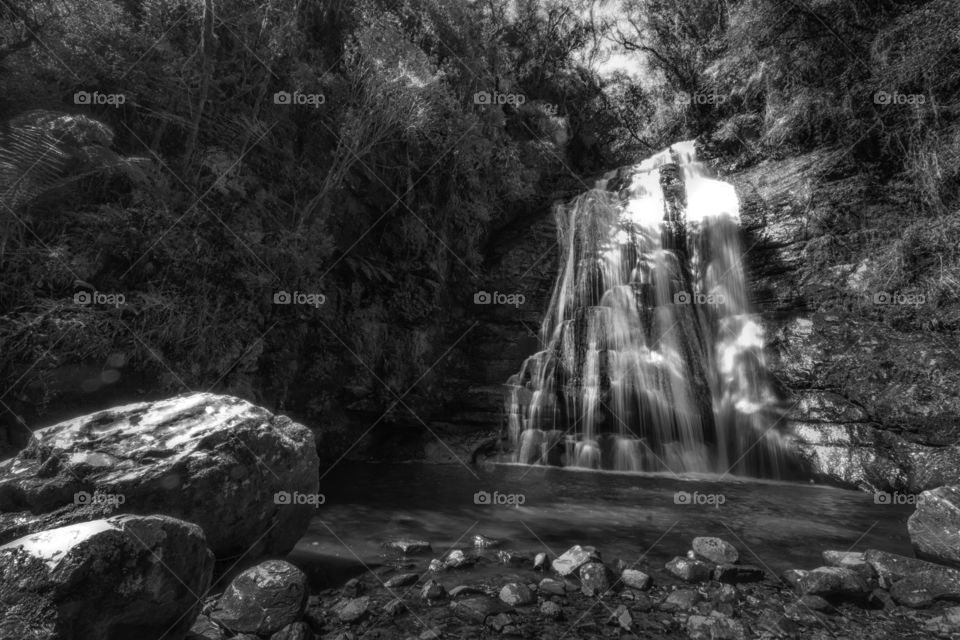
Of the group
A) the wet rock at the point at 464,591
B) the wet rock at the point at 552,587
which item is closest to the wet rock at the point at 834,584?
Answer: the wet rock at the point at 552,587

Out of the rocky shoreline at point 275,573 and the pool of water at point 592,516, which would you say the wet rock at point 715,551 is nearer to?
the rocky shoreline at point 275,573

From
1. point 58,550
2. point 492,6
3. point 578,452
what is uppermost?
point 492,6

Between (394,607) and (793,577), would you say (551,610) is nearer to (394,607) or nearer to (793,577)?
(394,607)

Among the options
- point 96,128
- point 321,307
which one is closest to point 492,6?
point 321,307

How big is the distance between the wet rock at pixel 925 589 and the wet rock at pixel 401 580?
3.83m

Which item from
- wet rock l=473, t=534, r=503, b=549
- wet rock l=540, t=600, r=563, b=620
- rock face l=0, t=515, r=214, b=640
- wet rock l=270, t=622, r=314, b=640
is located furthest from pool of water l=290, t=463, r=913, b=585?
rock face l=0, t=515, r=214, b=640

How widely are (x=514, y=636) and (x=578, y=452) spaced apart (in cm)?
673

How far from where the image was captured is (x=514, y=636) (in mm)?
3344

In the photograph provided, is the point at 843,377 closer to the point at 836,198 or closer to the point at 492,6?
the point at 836,198

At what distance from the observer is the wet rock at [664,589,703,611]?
373 cm

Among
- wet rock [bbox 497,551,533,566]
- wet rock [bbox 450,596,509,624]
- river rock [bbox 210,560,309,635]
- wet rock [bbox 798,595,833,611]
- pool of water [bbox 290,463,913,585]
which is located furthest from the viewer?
pool of water [bbox 290,463,913,585]

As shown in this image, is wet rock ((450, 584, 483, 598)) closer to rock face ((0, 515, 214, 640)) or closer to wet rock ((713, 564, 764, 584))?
rock face ((0, 515, 214, 640))

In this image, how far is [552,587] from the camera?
4012mm

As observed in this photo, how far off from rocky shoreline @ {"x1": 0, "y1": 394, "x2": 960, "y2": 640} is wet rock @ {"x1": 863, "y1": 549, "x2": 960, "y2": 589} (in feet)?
0.06
